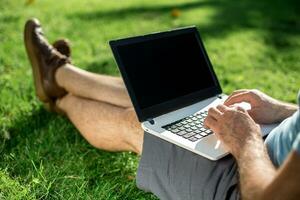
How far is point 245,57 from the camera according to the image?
572 centimetres

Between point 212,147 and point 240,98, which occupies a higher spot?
point 240,98

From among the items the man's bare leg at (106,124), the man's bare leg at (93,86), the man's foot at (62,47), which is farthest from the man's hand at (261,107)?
the man's foot at (62,47)

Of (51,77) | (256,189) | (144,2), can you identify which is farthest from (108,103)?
(144,2)

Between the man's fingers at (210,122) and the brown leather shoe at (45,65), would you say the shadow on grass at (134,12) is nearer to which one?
the brown leather shoe at (45,65)

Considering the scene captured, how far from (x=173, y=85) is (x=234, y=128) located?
0.60 meters

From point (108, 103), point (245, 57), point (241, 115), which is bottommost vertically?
point (245, 57)

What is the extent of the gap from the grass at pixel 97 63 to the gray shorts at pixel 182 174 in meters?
0.49

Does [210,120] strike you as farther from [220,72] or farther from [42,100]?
[220,72]

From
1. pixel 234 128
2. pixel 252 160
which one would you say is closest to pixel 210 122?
pixel 234 128

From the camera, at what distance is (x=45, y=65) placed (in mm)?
3926

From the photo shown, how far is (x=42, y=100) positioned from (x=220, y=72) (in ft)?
6.28

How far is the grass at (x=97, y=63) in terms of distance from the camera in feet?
10.3

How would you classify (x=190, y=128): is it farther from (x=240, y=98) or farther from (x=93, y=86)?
(x=93, y=86)

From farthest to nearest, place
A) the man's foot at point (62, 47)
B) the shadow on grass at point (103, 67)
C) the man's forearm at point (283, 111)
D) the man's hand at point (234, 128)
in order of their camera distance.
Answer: the shadow on grass at point (103, 67), the man's foot at point (62, 47), the man's forearm at point (283, 111), the man's hand at point (234, 128)
